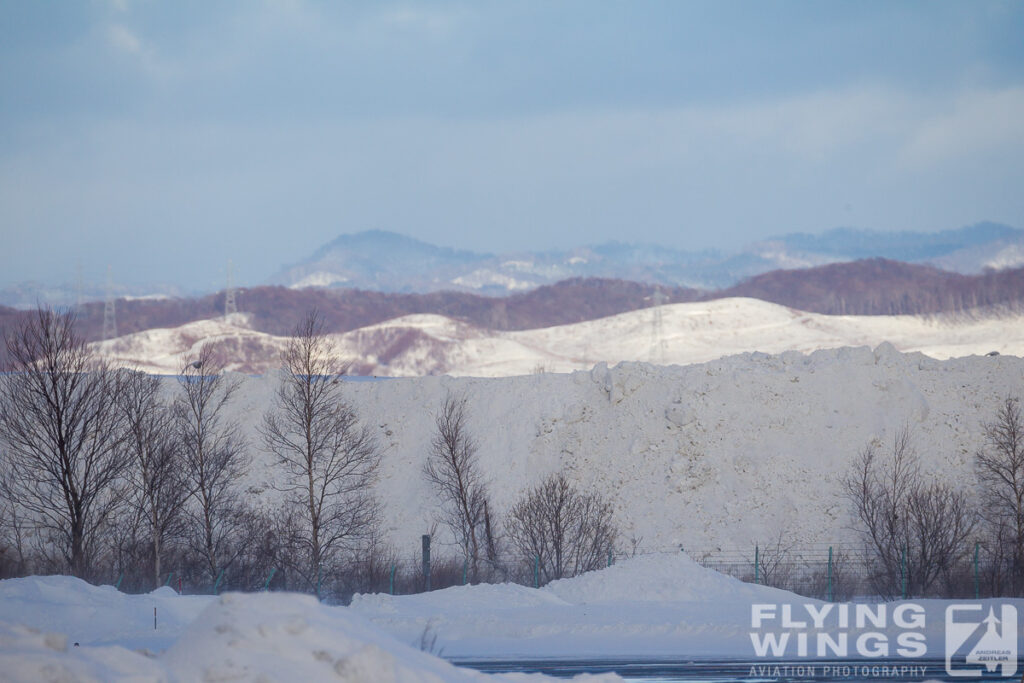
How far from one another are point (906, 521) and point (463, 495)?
38.9 feet

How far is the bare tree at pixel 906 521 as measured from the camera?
24.0m

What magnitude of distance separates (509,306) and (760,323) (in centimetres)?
4896

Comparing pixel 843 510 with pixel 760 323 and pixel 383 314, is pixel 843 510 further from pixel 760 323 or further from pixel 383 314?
pixel 383 314

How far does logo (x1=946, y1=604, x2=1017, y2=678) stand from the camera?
43.7 feet

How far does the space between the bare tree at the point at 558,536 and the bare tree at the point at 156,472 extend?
916 centimetres

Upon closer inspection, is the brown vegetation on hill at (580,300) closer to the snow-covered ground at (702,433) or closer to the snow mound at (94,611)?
the snow-covered ground at (702,433)

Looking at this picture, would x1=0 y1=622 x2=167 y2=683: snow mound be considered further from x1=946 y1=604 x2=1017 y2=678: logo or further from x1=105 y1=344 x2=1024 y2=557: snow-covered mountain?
x1=105 y1=344 x2=1024 y2=557: snow-covered mountain

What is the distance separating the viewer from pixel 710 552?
93.1 feet

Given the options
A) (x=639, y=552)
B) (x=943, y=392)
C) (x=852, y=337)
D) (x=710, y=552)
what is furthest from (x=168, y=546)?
(x=852, y=337)

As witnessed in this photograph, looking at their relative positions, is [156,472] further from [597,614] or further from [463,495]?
[597,614]

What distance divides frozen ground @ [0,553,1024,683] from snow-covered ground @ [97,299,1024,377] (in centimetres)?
5718

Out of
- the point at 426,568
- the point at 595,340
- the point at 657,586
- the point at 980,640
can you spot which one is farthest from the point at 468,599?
the point at 595,340

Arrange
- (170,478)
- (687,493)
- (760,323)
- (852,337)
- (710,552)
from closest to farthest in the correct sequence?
(170,478), (710,552), (687,493), (852,337), (760,323)

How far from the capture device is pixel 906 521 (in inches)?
987
